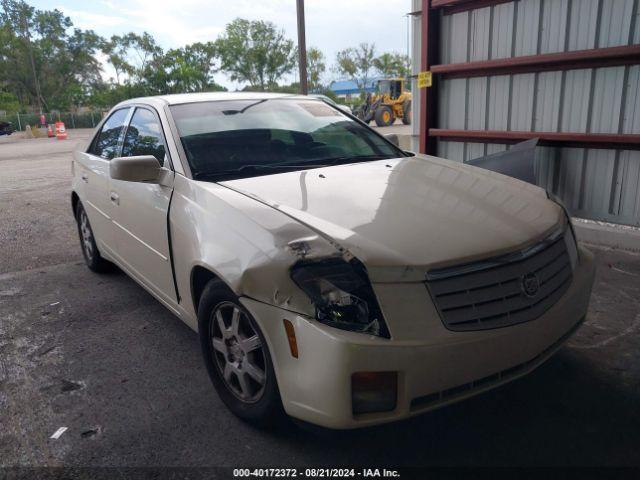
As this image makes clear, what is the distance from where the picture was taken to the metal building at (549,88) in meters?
5.24

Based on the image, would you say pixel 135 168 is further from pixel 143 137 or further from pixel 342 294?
pixel 342 294

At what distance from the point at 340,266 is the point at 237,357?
2.63 ft

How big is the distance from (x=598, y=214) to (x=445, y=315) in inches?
172

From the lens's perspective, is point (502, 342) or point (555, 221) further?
point (555, 221)

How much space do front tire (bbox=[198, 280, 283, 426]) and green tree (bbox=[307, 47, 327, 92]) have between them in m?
65.7

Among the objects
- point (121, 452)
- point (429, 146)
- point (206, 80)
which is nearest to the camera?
point (121, 452)

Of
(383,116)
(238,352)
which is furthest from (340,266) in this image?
(383,116)

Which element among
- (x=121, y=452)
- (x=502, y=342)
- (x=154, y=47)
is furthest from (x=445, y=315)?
(x=154, y=47)

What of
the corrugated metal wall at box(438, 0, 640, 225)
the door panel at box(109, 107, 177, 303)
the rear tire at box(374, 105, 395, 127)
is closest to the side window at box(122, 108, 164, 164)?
the door panel at box(109, 107, 177, 303)

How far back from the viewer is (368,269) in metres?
2.09

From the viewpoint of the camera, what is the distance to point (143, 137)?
3.72m

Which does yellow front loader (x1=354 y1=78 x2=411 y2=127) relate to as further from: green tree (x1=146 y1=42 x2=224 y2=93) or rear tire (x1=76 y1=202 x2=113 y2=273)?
green tree (x1=146 y1=42 x2=224 y2=93)

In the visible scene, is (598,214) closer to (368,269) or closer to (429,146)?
(429,146)

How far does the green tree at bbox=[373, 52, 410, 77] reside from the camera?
6550cm
